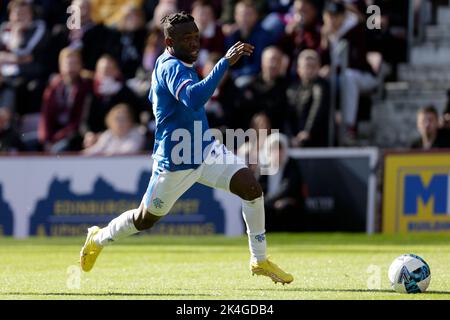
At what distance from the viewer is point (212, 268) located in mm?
12922

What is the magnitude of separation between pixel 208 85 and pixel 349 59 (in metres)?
9.62

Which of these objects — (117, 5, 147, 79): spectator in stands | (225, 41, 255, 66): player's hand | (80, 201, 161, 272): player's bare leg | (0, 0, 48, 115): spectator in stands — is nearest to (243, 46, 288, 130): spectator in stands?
(117, 5, 147, 79): spectator in stands

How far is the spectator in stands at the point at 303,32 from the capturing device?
65.4 ft

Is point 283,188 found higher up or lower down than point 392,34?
lower down

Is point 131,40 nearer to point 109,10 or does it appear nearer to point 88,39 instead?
point 88,39

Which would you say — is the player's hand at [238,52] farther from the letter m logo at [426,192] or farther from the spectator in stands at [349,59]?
the spectator in stands at [349,59]

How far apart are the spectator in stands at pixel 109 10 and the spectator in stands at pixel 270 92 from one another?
4357 mm

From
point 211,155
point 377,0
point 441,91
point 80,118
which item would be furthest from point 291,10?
point 211,155

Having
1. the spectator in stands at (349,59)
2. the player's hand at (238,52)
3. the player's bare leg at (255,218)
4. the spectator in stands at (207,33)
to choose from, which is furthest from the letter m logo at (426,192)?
the player's hand at (238,52)

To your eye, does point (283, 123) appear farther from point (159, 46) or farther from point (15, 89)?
point (15, 89)

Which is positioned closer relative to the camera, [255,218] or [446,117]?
[255,218]

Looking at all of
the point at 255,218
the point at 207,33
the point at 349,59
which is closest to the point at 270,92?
the point at 349,59

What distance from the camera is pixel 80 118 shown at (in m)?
21.3

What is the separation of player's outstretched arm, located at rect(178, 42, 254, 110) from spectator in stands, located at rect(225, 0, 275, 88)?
380 inches
